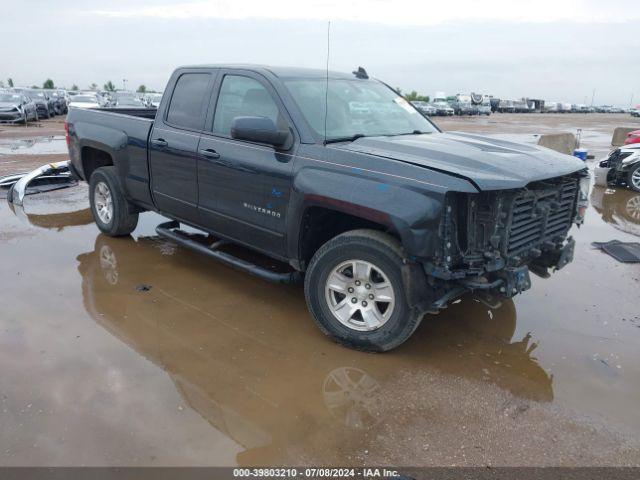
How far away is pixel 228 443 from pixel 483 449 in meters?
1.37

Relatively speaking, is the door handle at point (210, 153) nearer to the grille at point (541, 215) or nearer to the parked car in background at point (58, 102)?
the grille at point (541, 215)

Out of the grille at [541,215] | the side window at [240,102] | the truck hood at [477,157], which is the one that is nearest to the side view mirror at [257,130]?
the side window at [240,102]

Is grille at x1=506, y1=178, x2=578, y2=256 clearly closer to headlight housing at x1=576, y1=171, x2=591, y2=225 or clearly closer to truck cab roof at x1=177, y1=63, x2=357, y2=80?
headlight housing at x1=576, y1=171, x2=591, y2=225

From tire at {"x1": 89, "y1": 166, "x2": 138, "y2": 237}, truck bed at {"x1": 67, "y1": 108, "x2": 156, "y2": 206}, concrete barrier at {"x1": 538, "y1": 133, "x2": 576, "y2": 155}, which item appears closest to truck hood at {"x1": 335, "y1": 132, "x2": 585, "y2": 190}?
truck bed at {"x1": 67, "y1": 108, "x2": 156, "y2": 206}

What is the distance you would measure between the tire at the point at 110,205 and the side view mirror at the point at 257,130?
250cm

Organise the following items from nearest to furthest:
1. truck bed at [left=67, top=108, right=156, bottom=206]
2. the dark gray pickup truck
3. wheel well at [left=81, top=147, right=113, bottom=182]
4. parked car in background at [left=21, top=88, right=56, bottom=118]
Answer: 1. the dark gray pickup truck
2. truck bed at [left=67, top=108, right=156, bottom=206]
3. wheel well at [left=81, top=147, right=113, bottom=182]
4. parked car in background at [left=21, top=88, right=56, bottom=118]

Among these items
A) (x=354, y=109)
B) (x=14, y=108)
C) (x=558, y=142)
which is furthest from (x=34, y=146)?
(x=558, y=142)

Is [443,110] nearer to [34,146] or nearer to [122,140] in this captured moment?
[34,146]

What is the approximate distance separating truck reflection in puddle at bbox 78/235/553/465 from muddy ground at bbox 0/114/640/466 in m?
0.01

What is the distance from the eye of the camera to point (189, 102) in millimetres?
5004

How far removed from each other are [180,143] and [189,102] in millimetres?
416

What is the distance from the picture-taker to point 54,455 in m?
2.70

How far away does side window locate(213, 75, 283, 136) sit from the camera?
433 centimetres

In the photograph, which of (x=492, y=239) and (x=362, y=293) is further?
(x=362, y=293)
